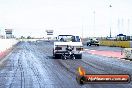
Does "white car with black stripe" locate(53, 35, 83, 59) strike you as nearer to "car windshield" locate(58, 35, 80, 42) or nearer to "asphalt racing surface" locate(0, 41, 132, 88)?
"car windshield" locate(58, 35, 80, 42)

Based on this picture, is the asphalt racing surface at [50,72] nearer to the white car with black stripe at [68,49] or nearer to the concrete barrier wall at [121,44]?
the white car with black stripe at [68,49]

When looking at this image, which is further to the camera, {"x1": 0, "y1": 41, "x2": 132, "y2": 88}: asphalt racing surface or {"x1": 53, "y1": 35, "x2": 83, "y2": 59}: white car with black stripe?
{"x1": 53, "y1": 35, "x2": 83, "y2": 59}: white car with black stripe

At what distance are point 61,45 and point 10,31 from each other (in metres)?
95.2

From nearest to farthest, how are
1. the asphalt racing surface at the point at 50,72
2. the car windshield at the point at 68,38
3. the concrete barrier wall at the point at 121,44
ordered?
the asphalt racing surface at the point at 50,72 → the car windshield at the point at 68,38 → the concrete barrier wall at the point at 121,44

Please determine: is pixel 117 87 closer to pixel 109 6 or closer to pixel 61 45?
pixel 61 45

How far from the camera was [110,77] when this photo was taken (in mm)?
4797

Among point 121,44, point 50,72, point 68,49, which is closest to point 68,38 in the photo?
point 68,49

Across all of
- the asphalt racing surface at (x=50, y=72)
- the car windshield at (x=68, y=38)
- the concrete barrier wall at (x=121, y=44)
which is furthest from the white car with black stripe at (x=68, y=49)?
the concrete barrier wall at (x=121, y=44)

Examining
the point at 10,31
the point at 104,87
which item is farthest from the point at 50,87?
the point at 10,31

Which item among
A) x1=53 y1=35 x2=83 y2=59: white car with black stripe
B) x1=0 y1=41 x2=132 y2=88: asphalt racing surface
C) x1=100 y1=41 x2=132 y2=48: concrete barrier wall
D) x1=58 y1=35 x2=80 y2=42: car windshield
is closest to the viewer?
x1=0 y1=41 x2=132 y2=88: asphalt racing surface

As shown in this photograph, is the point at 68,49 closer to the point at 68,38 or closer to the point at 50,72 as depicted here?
the point at 68,38

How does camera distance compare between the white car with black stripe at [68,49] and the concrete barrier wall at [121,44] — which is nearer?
the white car with black stripe at [68,49]

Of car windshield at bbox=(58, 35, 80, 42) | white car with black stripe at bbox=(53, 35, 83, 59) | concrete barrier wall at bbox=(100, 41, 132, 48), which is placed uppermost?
car windshield at bbox=(58, 35, 80, 42)

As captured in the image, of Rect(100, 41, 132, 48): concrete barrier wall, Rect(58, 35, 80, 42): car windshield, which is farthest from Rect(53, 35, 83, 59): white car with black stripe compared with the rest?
Result: Rect(100, 41, 132, 48): concrete barrier wall
